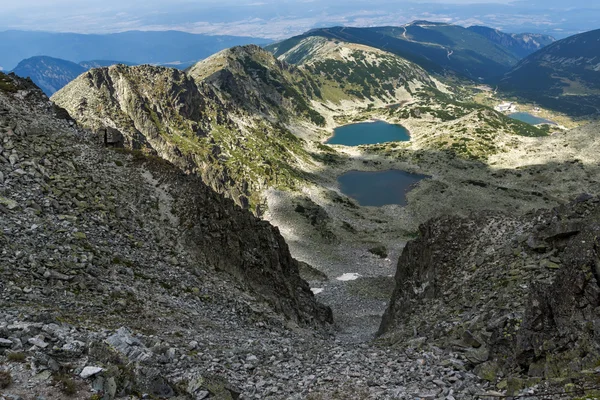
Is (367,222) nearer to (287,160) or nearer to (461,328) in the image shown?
(287,160)

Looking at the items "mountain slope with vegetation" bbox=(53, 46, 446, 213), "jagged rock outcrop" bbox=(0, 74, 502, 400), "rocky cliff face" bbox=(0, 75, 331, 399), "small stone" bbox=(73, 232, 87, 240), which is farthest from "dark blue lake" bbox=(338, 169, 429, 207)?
"small stone" bbox=(73, 232, 87, 240)

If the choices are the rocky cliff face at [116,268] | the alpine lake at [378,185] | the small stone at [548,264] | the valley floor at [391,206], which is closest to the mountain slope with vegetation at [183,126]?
the valley floor at [391,206]

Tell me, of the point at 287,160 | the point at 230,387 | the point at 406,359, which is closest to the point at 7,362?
the point at 230,387

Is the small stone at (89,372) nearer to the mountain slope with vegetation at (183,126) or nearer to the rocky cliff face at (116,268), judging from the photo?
the rocky cliff face at (116,268)

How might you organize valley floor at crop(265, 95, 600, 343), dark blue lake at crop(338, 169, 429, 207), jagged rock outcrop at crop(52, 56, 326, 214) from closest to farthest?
valley floor at crop(265, 95, 600, 343)
jagged rock outcrop at crop(52, 56, 326, 214)
dark blue lake at crop(338, 169, 429, 207)

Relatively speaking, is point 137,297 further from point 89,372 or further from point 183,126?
point 183,126

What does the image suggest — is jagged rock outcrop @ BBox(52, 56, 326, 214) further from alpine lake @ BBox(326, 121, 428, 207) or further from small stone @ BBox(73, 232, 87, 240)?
small stone @ BBox(73, 232, 87, 240)
